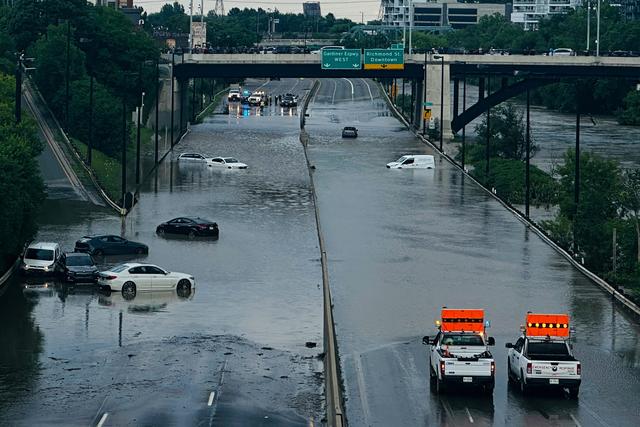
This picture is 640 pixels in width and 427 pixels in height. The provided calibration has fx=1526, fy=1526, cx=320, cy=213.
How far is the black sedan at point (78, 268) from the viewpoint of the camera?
59719 mm

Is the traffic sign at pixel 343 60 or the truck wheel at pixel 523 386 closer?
the truck wheel at pixel 523 386

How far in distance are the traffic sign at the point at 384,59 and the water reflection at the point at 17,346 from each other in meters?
84.9

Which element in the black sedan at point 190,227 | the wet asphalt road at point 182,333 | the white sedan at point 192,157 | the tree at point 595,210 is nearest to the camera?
the wet asphalt road at point 182,333

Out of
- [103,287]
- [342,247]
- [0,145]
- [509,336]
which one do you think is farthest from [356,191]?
[509,336]

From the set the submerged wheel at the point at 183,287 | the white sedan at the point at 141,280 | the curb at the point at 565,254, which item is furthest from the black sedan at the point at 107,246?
Answer: the curb at the point at 565,254

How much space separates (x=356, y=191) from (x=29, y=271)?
119 feet

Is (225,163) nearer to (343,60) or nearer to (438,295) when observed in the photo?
(343,60)

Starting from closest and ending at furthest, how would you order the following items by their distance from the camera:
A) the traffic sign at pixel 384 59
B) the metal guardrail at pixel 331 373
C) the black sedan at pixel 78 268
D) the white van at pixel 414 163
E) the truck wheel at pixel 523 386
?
the metal guardrail at pixel 331 373 → the truck wheel at pixel 523 386 → the black sedan at pixel 78 268 → the white van at pixel 414 163 → the traffic sign at pixel 384 59

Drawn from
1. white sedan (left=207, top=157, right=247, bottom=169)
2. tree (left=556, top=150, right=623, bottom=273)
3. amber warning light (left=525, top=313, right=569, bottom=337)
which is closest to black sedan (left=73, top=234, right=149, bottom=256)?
tree (left=556, top=150, right=623, bottom=273)

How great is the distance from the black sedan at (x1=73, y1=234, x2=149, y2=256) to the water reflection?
6.98 metres

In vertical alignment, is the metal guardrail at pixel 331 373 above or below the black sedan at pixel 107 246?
above

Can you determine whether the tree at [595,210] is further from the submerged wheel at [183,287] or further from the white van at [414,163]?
the white van at [414,163]

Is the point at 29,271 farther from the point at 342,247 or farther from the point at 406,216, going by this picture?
the point at 406,216

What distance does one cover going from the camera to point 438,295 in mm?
58094
